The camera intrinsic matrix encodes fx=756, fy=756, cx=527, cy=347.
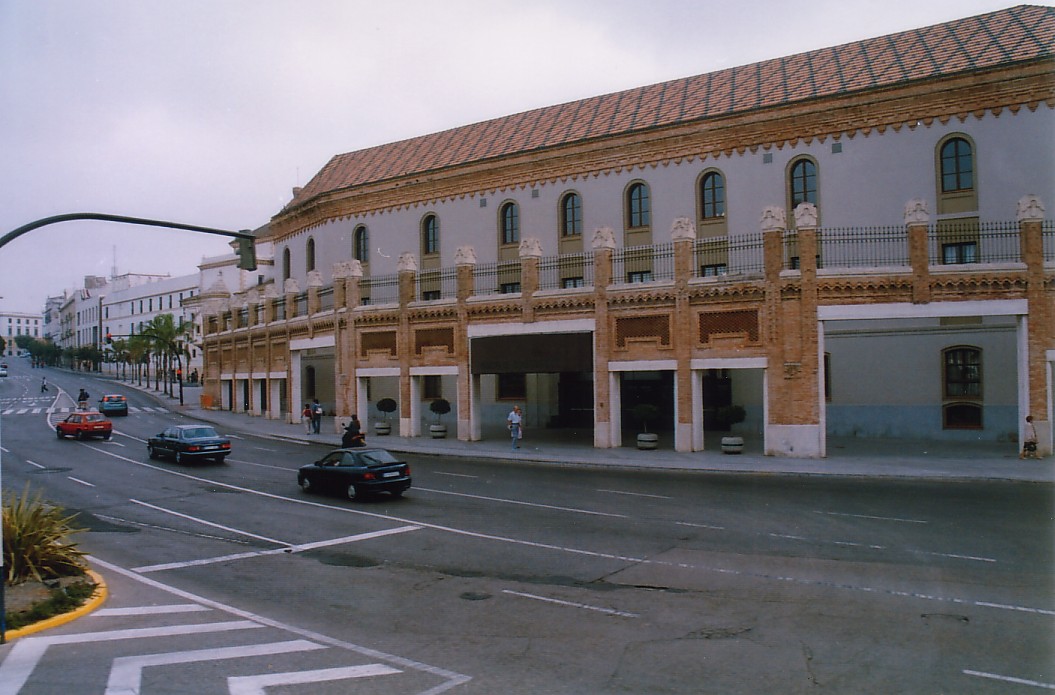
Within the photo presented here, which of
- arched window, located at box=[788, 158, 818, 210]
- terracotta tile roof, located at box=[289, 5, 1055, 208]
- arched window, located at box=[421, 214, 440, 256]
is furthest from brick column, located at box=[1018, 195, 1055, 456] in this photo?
arched window, located at box=[421, 214, 440, 256]

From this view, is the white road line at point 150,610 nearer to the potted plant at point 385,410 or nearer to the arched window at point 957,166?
the potted plant at point 385,410

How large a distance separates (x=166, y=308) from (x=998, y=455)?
10058 cm

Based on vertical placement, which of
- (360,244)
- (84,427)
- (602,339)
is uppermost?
(360,244)

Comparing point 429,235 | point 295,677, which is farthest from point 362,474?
point 429,235

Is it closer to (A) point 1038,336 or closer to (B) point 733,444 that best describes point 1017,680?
(B) point 733,444

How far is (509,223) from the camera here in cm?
4247

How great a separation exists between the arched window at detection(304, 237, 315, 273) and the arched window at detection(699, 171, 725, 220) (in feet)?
88.4

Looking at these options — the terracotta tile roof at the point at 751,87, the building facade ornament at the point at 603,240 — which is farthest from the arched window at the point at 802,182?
the building facade ornament at the point at 603,240

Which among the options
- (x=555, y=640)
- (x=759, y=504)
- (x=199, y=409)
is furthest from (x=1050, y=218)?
(x=199, y=409)

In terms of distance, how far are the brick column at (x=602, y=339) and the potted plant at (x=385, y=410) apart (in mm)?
12455

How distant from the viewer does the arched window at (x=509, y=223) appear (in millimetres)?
42219

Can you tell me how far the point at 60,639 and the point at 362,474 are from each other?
1020cm

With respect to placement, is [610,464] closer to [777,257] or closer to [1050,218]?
[777,257]

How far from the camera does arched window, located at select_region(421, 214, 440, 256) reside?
149 feet
